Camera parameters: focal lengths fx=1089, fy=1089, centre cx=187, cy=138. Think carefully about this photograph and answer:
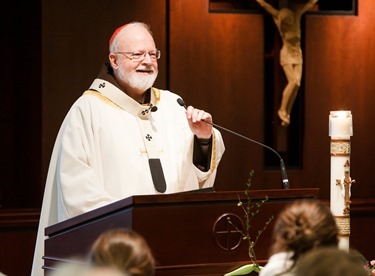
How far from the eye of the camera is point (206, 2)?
947 centimetres

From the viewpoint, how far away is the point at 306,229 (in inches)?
141

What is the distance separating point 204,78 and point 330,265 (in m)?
6.90

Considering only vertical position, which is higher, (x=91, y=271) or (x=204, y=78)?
(x=204, y=78)

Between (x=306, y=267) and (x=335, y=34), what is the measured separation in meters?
7.36

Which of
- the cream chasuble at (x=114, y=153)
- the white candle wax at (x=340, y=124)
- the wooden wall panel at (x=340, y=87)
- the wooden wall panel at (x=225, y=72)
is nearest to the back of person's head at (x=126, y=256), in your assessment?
the white candle wax at (x=340, y=124)

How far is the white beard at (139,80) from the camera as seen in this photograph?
6.43 metres

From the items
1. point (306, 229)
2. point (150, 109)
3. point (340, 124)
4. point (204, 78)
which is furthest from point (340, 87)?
point (306, 229)

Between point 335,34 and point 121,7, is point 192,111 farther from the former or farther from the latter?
point 335,34

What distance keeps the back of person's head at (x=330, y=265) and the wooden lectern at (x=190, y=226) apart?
7.31 feet

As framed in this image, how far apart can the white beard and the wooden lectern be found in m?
1.36

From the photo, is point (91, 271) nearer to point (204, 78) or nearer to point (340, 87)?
point (204, 78)

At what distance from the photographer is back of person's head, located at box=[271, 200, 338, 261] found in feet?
11.7

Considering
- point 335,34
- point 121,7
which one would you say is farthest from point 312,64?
point 121,7

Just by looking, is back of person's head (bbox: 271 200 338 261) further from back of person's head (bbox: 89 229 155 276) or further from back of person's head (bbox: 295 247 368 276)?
back of person's head (bbox: 295 247 368 276)
